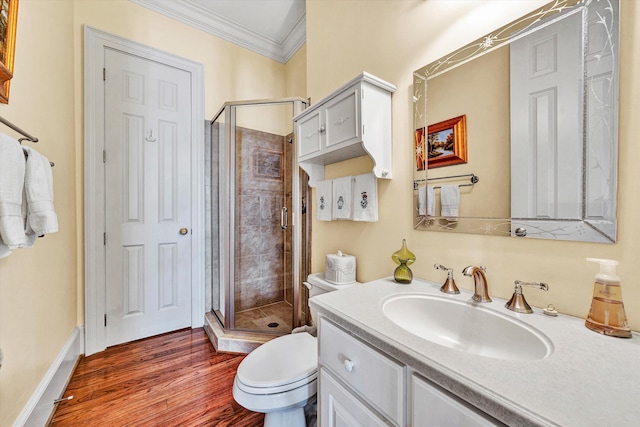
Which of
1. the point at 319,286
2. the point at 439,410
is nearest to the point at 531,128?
the point at 439,410

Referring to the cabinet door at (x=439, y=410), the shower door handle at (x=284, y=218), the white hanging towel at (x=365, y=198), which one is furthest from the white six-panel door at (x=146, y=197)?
the cabinet door at (x=439, y=410)

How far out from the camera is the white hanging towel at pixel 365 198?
1.32 meters

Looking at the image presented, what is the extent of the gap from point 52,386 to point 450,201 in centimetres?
226

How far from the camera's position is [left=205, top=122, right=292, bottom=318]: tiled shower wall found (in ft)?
7.47

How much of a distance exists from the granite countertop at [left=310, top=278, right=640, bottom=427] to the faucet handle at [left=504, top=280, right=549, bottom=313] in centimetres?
2

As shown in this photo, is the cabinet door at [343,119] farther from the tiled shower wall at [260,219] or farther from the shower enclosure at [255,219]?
the tiled shower wall at [260,219]

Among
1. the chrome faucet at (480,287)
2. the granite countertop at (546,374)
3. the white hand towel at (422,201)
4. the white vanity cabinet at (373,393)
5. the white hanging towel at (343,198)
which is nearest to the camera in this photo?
the granite countertop at (546,374)

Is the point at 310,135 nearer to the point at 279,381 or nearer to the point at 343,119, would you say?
the point at 343,119

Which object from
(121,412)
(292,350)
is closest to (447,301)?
(292,350)

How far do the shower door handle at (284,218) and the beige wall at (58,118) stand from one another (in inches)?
47.9

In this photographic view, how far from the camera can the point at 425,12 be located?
1.13m

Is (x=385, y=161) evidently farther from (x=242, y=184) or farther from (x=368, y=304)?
(x=242, y=184)

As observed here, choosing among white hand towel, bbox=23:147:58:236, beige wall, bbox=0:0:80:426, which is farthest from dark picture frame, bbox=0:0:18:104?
white hand towel, bbox=23:147:58:236

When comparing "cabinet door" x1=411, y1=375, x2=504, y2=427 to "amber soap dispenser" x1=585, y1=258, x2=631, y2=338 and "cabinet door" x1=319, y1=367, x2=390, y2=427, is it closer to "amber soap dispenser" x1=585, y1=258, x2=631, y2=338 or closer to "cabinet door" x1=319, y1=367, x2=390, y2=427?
"cabinet door" x1=319, y1=367, x2=390, y2=427
